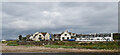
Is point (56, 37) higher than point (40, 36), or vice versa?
point (40, 36)

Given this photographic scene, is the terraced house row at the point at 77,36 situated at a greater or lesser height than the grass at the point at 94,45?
greater

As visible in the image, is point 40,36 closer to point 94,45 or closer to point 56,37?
point 56,37


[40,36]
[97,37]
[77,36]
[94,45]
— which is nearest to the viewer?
[94,45]

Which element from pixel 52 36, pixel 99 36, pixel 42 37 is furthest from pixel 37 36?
pixel 99 36

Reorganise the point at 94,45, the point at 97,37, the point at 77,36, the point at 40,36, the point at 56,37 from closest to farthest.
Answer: the point at 94,45 < the point at 97,37 < the point at 77,36 < the point at 56,37 < the point at 40,36

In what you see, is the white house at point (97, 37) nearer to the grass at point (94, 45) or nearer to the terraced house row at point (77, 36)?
the terraced house row at point (77, 36)

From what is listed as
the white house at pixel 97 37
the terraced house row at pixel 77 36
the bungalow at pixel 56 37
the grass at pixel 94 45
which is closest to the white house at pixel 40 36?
the terraced house row at pixel 77 36

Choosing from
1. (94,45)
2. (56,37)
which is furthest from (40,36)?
(94,45)

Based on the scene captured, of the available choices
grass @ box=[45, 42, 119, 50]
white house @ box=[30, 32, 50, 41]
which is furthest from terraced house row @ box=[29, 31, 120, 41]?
grass @ box=[45, 42, 119, 50]

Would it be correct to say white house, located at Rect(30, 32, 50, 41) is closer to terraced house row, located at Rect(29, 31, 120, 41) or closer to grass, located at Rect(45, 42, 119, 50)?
terraced house row, located at Rect(29, 31, 120, 41)

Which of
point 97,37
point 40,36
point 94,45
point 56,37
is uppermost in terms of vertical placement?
point 40,36

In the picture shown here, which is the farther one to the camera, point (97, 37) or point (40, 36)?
point (40, 36)

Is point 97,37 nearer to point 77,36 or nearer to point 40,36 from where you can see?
Answer: point 77,36

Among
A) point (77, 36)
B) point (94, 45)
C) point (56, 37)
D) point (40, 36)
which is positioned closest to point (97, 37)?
point (77, 36)
